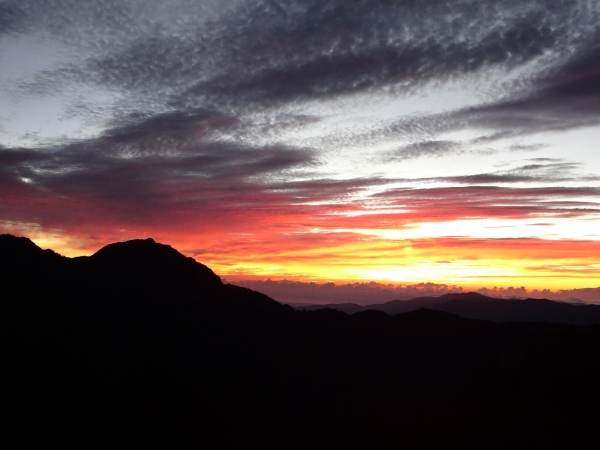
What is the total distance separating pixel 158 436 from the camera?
62.0 m

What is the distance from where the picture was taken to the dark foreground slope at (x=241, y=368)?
145ft

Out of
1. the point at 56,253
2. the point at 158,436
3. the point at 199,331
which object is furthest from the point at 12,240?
the point at 158,436

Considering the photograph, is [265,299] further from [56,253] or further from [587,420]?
[587,420]

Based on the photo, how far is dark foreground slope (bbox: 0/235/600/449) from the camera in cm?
4412

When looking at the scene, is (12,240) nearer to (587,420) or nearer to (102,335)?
(102,335)

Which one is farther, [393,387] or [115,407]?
[393,387]

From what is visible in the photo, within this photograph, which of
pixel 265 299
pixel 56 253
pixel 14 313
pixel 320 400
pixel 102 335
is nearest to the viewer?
pixel 14 313

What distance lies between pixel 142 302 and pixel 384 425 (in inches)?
1832

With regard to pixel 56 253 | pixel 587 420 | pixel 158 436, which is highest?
pixel 56 253

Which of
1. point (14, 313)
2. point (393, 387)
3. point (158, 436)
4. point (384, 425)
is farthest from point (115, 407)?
point (393, 387)

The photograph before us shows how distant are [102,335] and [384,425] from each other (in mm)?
46030

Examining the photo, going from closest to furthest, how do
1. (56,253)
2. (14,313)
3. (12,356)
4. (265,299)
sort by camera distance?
(12,356) → (14,313) → (56,253) → (265,299)

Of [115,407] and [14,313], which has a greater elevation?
[14,313]

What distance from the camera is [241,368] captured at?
79.6 meters
